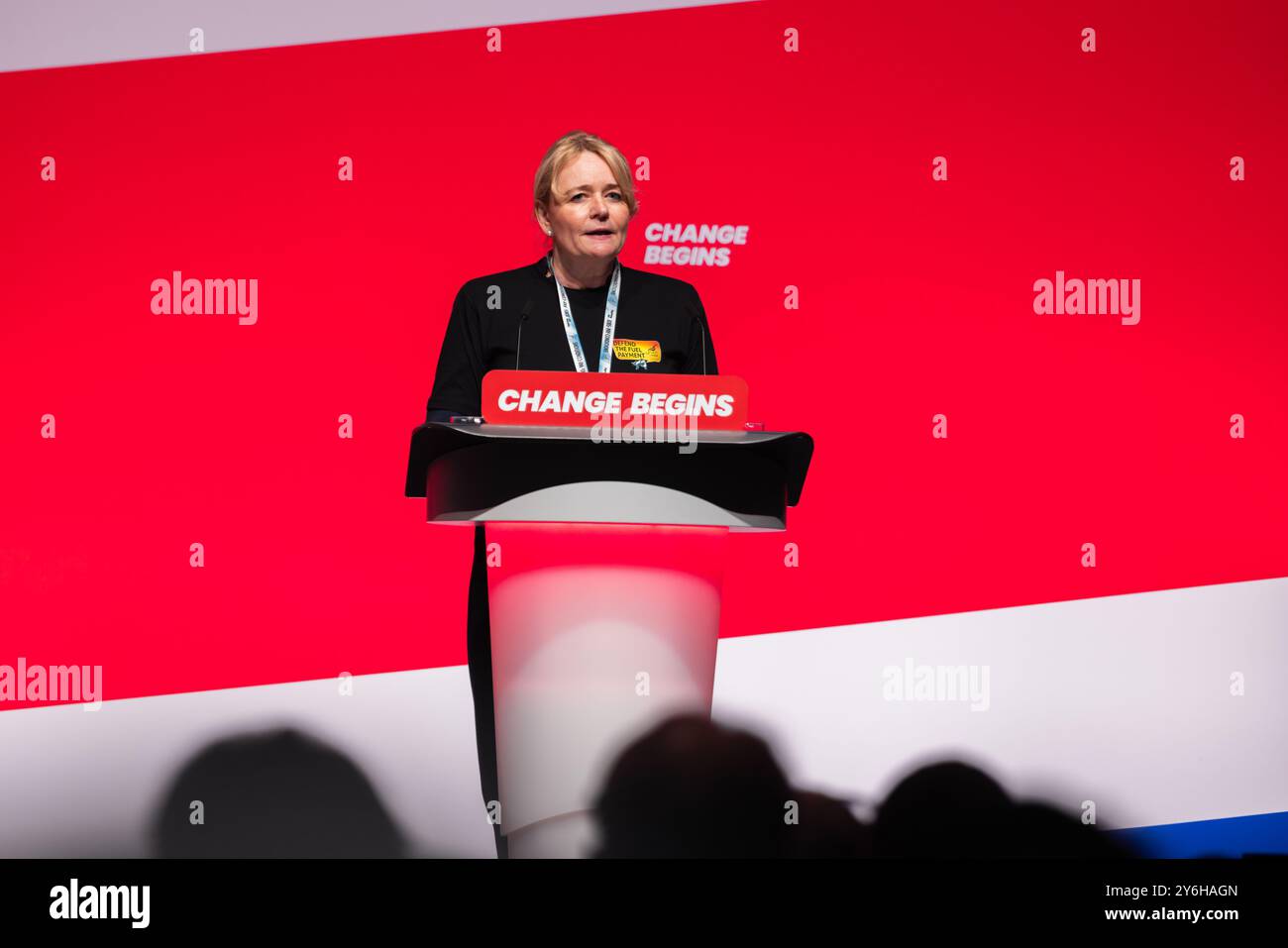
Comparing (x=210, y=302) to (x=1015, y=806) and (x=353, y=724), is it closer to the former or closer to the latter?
(x=353, y=724)

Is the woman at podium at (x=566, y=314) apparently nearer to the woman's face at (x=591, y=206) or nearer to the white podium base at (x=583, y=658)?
the woman's face at (x=591, y=206)

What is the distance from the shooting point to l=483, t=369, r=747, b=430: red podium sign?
1.74 m

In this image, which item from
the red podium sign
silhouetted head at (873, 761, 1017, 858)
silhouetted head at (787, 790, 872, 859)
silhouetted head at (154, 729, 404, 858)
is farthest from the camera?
silhouetted head at (154, 729, 404, 858)

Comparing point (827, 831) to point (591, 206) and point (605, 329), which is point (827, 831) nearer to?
point (605, 329)

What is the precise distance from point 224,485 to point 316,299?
1.85 ft

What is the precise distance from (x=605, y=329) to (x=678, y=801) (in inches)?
35.0

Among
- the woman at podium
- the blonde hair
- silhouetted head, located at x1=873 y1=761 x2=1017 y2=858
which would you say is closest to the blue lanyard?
the woman at podium

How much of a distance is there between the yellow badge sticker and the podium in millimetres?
504

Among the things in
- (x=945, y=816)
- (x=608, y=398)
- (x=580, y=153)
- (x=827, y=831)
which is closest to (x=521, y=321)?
(x=580, y=153)

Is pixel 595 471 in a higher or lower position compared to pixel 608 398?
lower

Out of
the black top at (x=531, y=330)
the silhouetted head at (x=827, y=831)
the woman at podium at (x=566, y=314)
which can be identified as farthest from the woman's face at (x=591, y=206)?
the silhouetted head at (x=827, y=831)

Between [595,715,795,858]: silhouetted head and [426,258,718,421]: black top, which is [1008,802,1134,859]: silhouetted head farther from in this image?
[426,258,718,421]: black top

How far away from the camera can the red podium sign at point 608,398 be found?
1738mm

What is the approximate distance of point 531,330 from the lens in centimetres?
224
